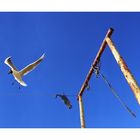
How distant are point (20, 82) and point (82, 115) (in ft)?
7.15

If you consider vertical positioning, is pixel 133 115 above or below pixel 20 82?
below

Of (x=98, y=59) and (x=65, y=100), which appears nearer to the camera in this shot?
(x=98, y=59)

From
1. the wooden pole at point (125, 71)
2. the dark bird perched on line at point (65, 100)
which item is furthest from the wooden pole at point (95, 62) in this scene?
the dark bird perched on line at point (65, 100)

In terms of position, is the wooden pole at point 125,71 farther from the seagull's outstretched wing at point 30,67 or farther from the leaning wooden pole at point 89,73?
the seagull's outstretched wing at point 30,67

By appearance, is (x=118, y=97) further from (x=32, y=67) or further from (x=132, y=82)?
(x=32, y=67)

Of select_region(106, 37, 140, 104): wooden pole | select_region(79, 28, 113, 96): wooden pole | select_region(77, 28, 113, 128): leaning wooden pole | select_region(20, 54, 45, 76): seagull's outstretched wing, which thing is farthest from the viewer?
select_region(20, 54, 45, 76): seagull's outstretched wing

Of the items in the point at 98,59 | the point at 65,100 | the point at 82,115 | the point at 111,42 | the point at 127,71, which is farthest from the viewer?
the point at 65,100

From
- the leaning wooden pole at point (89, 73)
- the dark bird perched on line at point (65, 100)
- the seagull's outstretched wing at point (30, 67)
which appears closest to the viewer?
the leaning wooden pole at point (89, 73)

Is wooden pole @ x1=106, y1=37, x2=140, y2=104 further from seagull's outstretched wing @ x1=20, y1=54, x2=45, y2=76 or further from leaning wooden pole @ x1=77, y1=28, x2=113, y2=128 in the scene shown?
seagull's outstretched wing @ x1=20, y1=54, x2=45, y2=76

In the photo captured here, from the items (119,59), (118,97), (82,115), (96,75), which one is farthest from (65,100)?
(119,59)

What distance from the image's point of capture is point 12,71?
10.5 metres

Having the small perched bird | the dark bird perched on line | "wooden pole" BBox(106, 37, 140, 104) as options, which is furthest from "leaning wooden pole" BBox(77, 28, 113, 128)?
the small perched bird

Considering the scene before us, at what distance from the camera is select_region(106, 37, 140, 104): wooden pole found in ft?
20.6

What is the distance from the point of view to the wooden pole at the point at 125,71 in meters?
6.29
